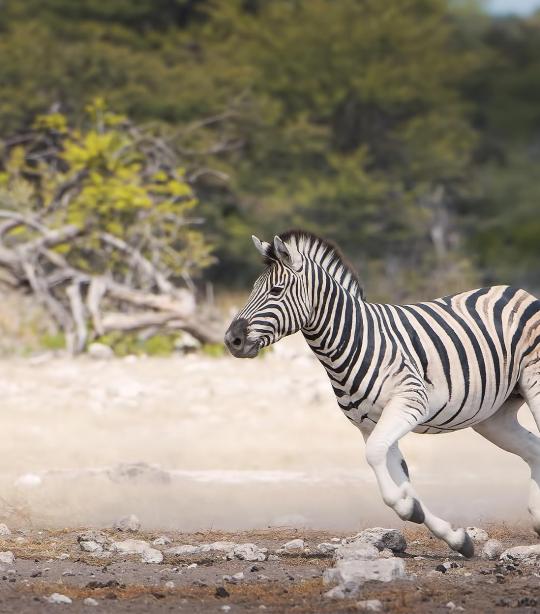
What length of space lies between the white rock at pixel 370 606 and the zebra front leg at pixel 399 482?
959mm

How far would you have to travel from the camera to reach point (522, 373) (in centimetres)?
681

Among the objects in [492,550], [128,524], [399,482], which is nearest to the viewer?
[399,482]

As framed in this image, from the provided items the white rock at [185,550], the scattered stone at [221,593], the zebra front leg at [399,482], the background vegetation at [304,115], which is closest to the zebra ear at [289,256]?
the zebra front leg at [399,482]

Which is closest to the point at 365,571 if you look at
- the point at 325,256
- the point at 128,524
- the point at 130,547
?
the point at 130,547

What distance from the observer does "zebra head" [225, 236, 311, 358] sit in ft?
20.3

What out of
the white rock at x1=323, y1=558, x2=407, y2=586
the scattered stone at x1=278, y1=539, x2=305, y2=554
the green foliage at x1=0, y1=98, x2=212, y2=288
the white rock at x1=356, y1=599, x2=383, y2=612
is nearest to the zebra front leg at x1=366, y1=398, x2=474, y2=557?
the white rock at x1=323, y1=558, x2=407, y2=586

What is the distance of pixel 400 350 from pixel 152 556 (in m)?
1.68

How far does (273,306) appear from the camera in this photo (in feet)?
→ 20.5

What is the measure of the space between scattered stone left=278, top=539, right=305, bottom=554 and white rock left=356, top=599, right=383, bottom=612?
1.61 m

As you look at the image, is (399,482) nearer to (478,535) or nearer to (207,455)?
(478,535)

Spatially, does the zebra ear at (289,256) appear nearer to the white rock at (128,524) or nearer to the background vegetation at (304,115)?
the white rock at (128,524)

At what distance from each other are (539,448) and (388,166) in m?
22.5

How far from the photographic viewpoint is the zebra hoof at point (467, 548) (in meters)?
6.24

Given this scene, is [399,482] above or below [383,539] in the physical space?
above
